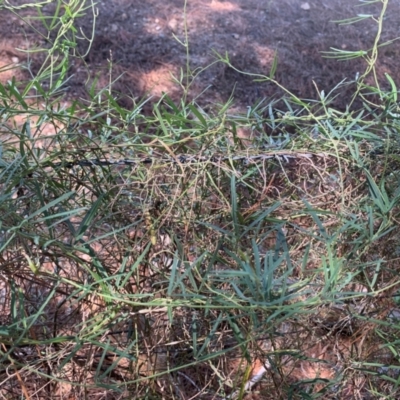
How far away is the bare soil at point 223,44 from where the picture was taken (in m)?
2.85

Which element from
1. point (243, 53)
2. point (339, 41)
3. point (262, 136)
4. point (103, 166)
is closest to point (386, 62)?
point (339, 41)

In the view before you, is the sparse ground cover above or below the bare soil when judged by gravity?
above

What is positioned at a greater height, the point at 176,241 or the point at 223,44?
the point at 176,241

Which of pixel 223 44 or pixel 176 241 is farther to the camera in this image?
pixel 223 44

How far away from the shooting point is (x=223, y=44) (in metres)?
3.25

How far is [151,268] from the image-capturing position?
0.65 metres

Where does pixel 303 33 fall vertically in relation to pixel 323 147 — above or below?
below

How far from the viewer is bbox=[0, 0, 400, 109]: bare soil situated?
2848 millimetres

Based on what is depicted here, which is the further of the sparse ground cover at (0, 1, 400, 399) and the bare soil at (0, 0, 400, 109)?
the bare soil at (0, 0, 400, 109)

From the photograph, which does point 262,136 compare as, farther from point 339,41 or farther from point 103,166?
point 339,41

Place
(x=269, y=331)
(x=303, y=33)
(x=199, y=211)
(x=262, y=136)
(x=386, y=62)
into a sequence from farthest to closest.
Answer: (x=303, y=33) → (x=386, y=62) → (x=262, y=136) → (x=199, y=211) → (x=269, y=331)

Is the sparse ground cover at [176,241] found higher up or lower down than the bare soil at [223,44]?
higher up

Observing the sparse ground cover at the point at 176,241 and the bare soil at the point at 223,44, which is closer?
the sparse ground cover at the point at 176,241

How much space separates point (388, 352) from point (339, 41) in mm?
2974
